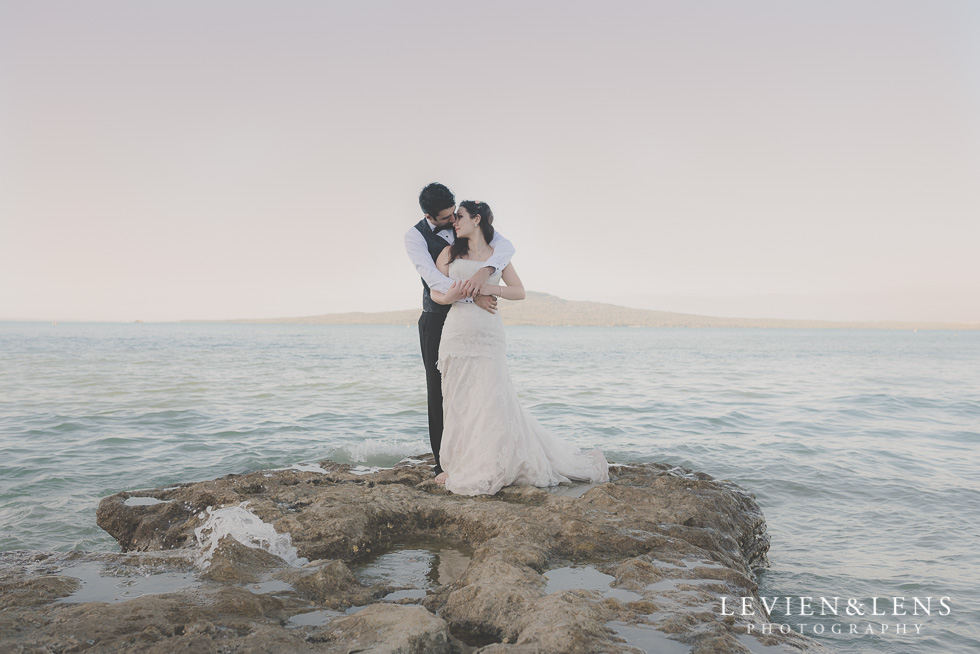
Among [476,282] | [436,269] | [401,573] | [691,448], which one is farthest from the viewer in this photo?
[691,448]

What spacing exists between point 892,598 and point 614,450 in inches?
189

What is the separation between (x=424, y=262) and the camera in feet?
17.9

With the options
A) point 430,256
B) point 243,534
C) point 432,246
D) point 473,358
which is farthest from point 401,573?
point 432,246

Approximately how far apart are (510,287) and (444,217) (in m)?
0.93

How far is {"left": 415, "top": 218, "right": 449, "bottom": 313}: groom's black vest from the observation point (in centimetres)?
559

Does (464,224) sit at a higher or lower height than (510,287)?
higher

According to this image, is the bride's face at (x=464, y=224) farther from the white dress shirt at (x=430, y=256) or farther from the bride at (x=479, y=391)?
the white dress shirt at (x=430, y=256)

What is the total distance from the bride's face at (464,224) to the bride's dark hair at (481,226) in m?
0.05

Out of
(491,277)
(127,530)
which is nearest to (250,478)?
(127,530)

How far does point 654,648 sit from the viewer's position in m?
2.49

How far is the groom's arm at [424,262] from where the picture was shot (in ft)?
17.4

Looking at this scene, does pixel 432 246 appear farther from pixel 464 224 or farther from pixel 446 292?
pixel 446 292

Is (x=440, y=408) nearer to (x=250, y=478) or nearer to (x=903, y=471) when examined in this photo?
(x=250, y=478)

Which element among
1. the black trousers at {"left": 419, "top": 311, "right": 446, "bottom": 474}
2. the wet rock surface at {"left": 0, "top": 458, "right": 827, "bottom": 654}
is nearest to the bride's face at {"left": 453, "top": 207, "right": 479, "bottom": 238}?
the black trousers at {"left": 419, "top": 311, "right": 446, "bottom": 474}
